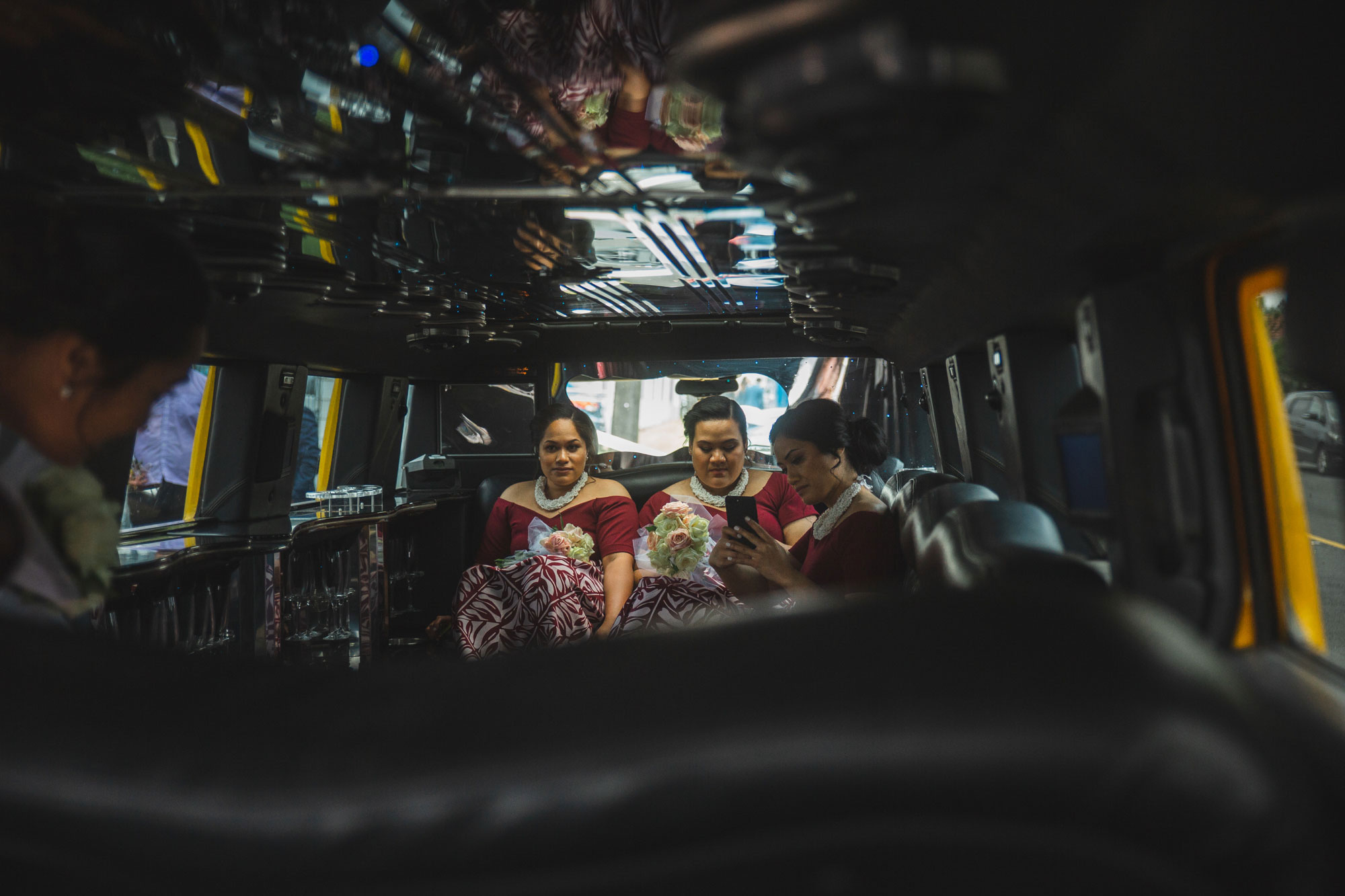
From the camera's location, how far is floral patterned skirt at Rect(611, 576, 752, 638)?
4121 millimetres

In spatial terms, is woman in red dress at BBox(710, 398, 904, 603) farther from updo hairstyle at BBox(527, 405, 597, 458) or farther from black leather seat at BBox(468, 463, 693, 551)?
black leather seat at BBox(468, 463, 693, 551)

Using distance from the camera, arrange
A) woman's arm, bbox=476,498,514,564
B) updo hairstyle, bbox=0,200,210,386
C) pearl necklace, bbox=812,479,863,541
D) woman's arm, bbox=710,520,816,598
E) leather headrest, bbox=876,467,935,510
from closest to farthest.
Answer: updo hairstyle, bbox=0,200,210,386 → woman's arm, bbox=710,520,816,598 → pearl necklace, bbox=812,479,863,541 → leather headrest, bbox=876,467,935,510 → woman's arm, bbox=476,498,514,564

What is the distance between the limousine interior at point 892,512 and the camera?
835 mm

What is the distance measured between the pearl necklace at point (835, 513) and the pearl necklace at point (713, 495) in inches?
53.5

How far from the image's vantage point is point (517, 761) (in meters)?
0.89

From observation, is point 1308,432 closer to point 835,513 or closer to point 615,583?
point 835,513

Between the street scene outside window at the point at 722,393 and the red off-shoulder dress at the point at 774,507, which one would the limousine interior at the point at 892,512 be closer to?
the red off-shoulder dress at the point at 774,507

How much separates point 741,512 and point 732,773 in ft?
9.65

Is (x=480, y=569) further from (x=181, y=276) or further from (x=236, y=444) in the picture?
(x=181, y=276)

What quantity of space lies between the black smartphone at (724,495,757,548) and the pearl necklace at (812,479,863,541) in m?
0.30

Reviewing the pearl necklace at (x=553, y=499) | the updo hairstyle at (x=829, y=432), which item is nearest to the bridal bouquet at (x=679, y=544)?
the updo hairstyle at (x=829, y=432)

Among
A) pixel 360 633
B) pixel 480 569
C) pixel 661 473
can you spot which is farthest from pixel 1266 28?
pixel 360 633

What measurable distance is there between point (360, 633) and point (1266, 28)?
611 centimetres

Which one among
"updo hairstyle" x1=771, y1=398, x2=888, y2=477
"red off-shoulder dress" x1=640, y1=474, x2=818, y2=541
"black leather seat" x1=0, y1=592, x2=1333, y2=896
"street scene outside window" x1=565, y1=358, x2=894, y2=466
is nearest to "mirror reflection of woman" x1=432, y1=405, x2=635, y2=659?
"red off-shoulder dress" x1=640, y1=474, x2=818, y2=541
